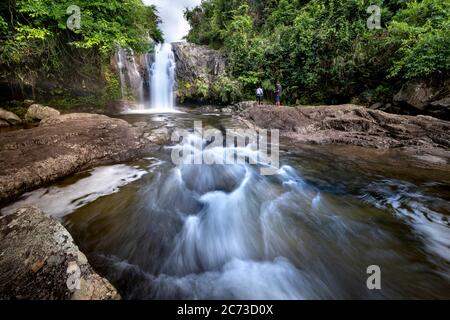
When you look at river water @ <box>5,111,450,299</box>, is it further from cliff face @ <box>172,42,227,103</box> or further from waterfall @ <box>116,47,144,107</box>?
cliff face @ <box>172,42,227,103</box>

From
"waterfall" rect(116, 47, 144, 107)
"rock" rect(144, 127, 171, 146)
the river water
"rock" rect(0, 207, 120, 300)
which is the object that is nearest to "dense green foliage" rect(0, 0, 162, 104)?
"waterfall" rect(116, 47, 144, 107)

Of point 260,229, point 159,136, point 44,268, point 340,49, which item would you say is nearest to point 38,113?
point 159,136

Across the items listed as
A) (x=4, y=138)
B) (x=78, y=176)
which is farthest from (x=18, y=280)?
(x=4, y=138)

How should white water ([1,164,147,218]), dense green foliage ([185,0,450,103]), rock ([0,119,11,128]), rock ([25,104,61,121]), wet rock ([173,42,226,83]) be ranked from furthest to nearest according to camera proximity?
wet rock ([173,42,226,83])
dense green foliage ([185,0,450,103])
rock ([25,104,61,121])
rock ([0,119,11,128])
white water ([1,164,147,218])

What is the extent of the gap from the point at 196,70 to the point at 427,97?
44.0ft

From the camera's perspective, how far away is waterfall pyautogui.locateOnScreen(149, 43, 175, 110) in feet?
48.2

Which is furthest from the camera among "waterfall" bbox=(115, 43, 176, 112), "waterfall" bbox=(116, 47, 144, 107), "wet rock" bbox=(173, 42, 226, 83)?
"wet rock" bbox=(173, 42, 226, 83)

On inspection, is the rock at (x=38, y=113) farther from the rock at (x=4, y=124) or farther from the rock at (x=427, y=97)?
the rock at (x=427, y=97)

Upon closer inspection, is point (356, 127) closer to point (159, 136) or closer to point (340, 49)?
point (159, 136)

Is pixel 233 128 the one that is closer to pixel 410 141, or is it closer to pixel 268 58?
pixel 410 141

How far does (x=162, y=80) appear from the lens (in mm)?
14906

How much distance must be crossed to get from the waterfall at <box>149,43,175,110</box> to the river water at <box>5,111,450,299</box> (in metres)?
11.5

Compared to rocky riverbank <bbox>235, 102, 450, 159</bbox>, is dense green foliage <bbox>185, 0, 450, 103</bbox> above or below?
above

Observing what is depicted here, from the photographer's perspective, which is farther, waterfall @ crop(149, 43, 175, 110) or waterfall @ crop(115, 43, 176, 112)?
waterfall @ crop(149, 43, 175, 110)
